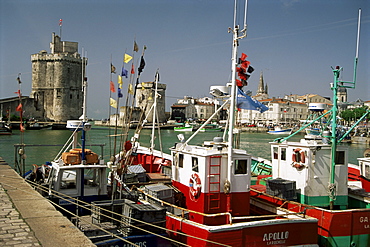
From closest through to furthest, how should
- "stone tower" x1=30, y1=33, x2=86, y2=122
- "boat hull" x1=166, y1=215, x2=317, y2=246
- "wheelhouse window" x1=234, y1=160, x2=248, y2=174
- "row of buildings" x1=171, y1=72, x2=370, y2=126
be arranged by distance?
"boat hull" x1=166, y1=215, x2=317, y2=246, "wheelhouse window" x1=234, y1=160, x2=248, y2=174, "stone tower" x1=30, y1=33, x2=86, y2=122, "row of buildings" x1=171, y1=72, x2=370, y2=126

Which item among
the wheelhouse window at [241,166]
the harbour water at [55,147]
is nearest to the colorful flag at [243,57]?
the wheelhouse window at [241,166]

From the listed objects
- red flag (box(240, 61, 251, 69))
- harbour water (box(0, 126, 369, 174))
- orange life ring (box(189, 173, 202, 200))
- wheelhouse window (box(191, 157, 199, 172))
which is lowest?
harbour water (box(0, 126, 369, 174))

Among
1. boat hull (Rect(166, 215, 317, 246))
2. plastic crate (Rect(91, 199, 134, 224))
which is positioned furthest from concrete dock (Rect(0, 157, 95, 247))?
boat hull (Rect(166, 215, 317, 246))

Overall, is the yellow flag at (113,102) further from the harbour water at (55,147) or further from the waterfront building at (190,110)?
the waterfront building at (190,110)

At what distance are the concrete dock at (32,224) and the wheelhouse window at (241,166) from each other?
12.6 feet

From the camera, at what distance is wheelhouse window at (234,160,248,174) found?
8.27 meters

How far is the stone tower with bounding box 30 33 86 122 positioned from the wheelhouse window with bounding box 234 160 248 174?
77200 millimetres

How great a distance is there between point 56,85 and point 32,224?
79.9 m

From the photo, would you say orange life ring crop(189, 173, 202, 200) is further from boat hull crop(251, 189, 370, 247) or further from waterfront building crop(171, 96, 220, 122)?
waterfront building crop(171, 96, 220, 122)

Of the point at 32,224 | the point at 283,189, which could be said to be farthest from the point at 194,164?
the point at 32,224

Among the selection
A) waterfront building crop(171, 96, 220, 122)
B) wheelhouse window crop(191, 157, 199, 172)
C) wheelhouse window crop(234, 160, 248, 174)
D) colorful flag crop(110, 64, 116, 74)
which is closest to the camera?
wheelhouse window crop(234, 160, 248, 174)

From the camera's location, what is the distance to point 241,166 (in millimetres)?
8320

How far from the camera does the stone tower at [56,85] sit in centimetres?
8056

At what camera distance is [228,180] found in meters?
8.04
